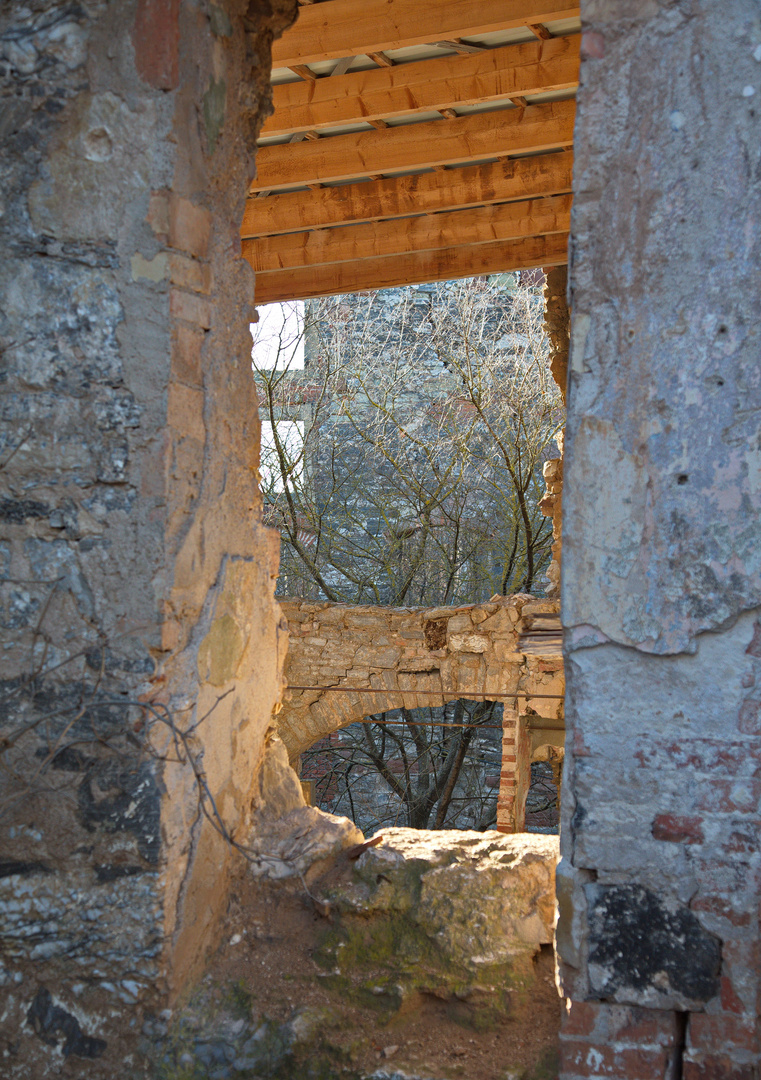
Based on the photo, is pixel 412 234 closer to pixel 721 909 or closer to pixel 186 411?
pixel 186 411

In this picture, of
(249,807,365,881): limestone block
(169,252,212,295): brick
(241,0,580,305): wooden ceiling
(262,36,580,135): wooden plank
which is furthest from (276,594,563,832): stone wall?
(169,252,212,295): brick

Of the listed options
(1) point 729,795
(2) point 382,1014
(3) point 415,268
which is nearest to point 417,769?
(3) point 415,268

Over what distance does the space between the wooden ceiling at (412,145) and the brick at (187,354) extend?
1640 millimetres

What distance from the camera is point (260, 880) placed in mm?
2441

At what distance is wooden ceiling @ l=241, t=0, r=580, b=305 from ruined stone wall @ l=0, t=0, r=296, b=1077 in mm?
1397

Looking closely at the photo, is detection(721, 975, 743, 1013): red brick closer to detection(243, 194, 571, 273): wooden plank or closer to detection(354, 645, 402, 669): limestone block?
detection(243, 194, 571, 273): wooden plank

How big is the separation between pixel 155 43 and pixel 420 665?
581cm

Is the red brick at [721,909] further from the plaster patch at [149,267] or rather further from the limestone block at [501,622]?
the limestone block at [501,622]

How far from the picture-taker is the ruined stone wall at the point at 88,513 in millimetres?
2020

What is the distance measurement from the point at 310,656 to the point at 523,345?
5.36m

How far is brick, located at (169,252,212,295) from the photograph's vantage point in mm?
2066

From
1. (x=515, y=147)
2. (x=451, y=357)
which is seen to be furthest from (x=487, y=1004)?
(x=451, y=357)

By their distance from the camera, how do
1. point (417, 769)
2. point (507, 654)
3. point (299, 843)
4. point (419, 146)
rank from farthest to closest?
point (417, 769)
point (507, 654)
point (419, 146)
point (299, 843)

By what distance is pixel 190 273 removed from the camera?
2.12 metres
